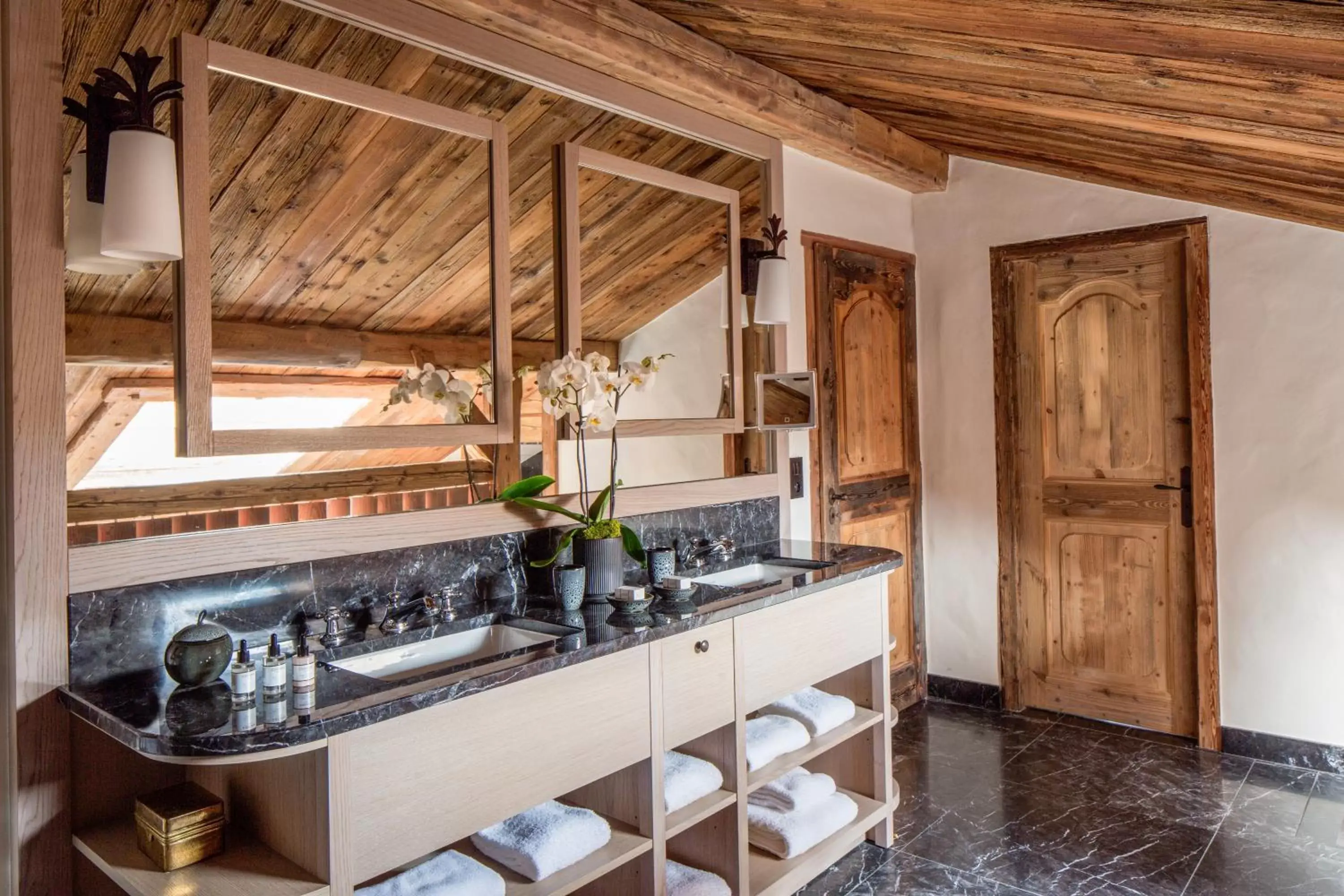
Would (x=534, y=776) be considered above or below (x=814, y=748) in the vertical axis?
above

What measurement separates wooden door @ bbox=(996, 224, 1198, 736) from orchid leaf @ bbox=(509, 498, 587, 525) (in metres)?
2.50

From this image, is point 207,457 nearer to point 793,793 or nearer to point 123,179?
point 123,179

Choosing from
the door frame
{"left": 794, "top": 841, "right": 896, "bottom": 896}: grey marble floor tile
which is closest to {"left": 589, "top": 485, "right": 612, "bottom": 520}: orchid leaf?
{"left": 794, "top": 841, "right": 896, "bottom": 896}: grey marble floor tile

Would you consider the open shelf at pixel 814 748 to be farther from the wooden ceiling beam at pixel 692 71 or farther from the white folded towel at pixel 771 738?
the wooden ceiling beam at pixel 692 71

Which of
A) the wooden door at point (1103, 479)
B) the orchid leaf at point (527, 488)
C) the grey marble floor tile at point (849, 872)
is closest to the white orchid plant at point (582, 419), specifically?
the orchid leaf at point (527, 488)

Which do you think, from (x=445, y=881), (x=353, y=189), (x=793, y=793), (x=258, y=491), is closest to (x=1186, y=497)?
(x=793, y=793)

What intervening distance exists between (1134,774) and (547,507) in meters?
2.61

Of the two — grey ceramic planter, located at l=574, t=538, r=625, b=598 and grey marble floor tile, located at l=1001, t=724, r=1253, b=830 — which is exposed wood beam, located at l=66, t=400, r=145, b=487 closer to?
grey ceramic planter, located at l=574, t=538, r=625, b=598

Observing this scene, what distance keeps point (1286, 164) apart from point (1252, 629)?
1.94 m

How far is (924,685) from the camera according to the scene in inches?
170

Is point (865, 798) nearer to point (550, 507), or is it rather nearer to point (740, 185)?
point (550, 507)

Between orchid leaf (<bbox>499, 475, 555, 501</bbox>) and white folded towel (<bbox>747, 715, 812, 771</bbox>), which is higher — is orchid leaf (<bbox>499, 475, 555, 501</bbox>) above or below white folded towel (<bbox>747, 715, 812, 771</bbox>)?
above

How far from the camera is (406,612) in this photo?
6.81 feet

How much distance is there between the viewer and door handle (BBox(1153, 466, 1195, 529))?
3.67m
